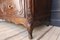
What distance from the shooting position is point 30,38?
35.6 inches

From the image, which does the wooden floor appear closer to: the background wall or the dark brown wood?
the dark brown wood

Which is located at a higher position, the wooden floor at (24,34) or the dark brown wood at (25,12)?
the dark brown wood at (25,12)

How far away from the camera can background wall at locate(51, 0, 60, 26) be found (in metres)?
1.48

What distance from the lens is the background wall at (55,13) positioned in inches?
58.4

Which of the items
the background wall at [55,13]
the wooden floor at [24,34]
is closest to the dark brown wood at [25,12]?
the wooden floor at [24,34]

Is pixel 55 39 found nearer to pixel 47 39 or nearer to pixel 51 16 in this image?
pixel 47 39

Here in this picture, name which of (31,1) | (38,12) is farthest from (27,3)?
(38,12)

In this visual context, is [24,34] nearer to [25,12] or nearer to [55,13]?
[25,12]

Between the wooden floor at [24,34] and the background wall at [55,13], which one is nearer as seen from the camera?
the wooden floor at [24,34]

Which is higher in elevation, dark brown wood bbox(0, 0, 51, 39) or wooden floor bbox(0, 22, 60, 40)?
dark brown wood bbox(0, 0, 51, 39)

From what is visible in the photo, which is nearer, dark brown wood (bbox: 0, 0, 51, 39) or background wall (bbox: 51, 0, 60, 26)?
dark brown wood (bbox: 0, 0, 51, 39)

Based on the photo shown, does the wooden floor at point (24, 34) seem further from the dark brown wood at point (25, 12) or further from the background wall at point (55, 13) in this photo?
the background wall at point (55, 13)

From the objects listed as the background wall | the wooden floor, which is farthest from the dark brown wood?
the background wall

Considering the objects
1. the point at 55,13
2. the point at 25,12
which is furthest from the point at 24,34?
the point at 55,13
